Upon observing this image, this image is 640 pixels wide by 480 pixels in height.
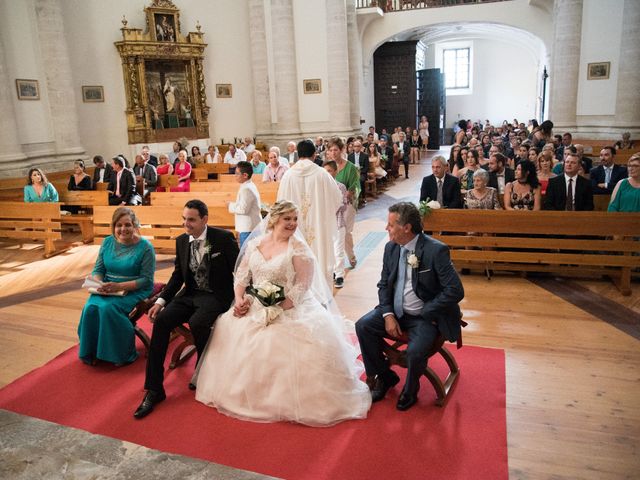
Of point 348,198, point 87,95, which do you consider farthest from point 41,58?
point 348,198

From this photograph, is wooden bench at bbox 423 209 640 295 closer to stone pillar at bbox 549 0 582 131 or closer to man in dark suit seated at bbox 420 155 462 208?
man in dark suit seated at bbox 420 155 462 208

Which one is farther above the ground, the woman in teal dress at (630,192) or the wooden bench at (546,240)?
the woman in teal dress at (630,192)

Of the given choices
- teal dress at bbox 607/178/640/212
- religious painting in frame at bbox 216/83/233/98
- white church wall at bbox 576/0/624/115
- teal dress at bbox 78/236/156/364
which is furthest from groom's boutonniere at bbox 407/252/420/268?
religious painting in frame at bbox 216/83/233/98

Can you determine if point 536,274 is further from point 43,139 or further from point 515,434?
point 43,139

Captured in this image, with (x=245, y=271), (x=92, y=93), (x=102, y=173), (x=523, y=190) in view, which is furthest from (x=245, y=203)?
(x=92, y=93)

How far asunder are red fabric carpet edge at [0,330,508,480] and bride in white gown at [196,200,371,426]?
0.37ft

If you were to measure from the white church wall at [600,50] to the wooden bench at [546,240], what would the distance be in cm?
998

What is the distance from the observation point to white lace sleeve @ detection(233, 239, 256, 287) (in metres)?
Answer: 4.33

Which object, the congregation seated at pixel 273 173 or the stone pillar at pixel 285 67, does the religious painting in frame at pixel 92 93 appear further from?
the congregation seated at pixel 273 173

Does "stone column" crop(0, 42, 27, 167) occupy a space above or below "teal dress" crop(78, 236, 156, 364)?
above

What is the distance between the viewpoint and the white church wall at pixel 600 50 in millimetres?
14422

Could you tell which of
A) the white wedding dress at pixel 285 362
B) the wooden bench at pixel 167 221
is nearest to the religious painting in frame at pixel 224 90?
the wooden bench at pixel 167 221

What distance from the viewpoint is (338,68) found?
57.5 ft

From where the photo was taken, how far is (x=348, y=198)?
7.20 meters
